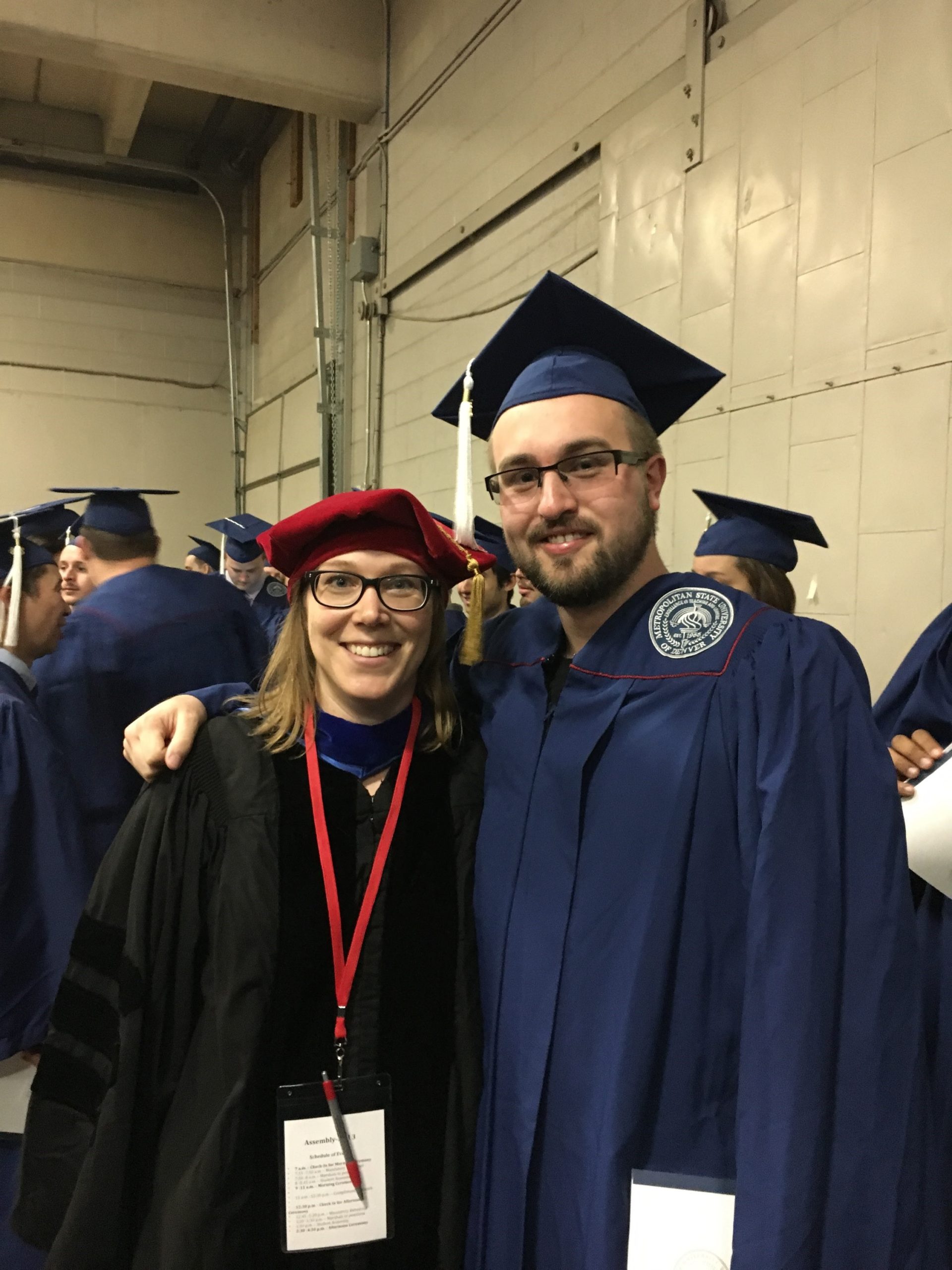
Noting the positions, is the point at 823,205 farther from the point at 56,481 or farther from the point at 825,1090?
the point at 56,481

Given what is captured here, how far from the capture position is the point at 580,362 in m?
1.41

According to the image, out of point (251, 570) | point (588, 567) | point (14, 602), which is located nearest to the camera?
point (588, 567)

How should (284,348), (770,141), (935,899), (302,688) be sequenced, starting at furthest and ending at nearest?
(284,348) → (770,141) → (935,899) → (302,688)

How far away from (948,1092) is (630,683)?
1.02 m

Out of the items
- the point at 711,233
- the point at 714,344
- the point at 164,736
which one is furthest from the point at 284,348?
the point at 164,736

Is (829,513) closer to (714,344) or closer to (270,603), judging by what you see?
(714,344)

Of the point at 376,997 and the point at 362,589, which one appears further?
the point at 362,589

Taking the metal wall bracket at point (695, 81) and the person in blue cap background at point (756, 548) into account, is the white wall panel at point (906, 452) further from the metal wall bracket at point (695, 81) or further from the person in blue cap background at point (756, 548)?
the metal wall bracket at point (695, 81)

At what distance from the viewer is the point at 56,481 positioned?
8.46m

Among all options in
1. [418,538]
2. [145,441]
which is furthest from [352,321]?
[418,538]

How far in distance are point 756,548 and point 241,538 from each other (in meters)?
3.65

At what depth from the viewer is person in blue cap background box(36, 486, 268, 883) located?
2.57 m

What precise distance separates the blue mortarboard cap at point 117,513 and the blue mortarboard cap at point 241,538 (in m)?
2.20

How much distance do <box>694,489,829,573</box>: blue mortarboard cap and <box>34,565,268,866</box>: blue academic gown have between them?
1600 millimetres
